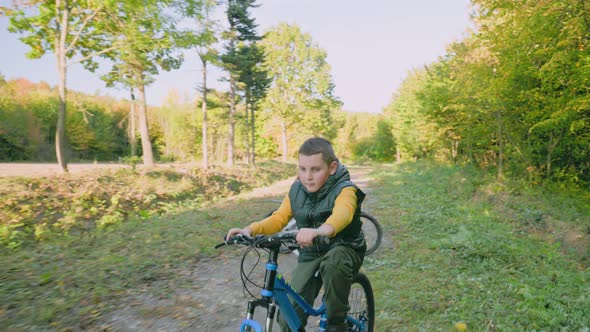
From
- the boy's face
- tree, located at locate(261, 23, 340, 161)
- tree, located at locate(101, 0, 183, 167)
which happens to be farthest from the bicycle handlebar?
tree, located at locate(261, 23, 340, 161)

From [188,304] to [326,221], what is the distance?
123 inches

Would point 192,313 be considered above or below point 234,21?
below

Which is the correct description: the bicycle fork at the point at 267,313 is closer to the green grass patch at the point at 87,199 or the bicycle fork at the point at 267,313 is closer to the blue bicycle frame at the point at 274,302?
the blue bicycle frame at the point at 274,302

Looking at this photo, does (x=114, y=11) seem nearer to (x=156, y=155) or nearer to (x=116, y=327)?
(x=116, y=327)

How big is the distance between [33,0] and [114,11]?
268 cm

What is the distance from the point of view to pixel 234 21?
25562 millimetres

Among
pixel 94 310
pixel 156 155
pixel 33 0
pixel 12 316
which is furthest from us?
pixel 156 155

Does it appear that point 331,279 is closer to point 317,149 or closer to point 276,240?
point 276,240

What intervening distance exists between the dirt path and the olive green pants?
1875 mm

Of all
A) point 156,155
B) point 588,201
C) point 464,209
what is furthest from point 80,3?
point 156,155

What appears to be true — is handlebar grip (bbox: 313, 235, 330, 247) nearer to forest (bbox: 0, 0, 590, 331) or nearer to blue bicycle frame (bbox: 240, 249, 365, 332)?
blue bicycle frame (bbox: 240, 249, 365, 332)

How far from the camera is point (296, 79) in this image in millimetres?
40156

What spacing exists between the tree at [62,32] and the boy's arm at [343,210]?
1391 cm

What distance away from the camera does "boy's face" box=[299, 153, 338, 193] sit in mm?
2564
